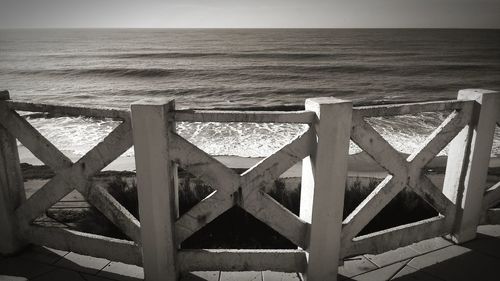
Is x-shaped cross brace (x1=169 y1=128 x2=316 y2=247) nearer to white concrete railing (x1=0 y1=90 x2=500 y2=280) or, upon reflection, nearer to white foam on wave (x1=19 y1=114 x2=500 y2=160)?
white concrete railing (x1=0 y1=90 x2=500 y2=280)

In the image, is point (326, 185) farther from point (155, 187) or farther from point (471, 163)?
point (471, 163)

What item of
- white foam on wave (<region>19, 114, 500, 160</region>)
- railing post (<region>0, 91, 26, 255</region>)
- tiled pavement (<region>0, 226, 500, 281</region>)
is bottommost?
white foam on wave (<region>19, 114, 500, 160</region>)

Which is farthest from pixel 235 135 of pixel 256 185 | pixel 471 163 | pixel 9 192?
pixel 256 185

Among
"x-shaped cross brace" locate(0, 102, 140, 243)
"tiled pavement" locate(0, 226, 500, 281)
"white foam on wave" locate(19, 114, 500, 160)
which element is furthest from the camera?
"white foam on wave" locate(19, 114, 500, 160)

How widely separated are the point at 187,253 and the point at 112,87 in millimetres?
28271

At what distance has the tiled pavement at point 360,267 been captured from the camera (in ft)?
8.41

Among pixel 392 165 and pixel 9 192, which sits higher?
pixel 392 165

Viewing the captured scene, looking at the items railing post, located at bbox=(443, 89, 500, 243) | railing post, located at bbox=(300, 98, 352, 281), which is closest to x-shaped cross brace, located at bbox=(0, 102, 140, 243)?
railing post, located at bbox=(300, 98, 352, 281)

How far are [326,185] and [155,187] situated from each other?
119 centimetres

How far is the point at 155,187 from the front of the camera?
2.21 meters

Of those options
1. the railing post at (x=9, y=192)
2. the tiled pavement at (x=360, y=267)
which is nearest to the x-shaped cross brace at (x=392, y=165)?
the tiled pavement at (x=360, y=267)

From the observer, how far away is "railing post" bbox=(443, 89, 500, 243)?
2.63 m

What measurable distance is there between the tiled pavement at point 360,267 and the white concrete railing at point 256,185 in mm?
141

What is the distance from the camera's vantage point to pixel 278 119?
216cm
